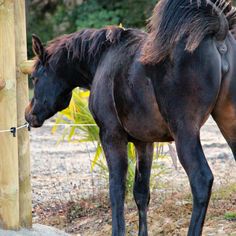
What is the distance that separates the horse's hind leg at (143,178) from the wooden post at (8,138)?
2.94ft

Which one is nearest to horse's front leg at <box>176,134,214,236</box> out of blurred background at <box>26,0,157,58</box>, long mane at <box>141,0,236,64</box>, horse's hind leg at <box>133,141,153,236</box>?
long mane at <box>141,0,236,64</box>

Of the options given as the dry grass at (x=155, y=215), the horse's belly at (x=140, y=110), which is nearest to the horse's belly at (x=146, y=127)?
the horse's belly at (x=140, y=110)

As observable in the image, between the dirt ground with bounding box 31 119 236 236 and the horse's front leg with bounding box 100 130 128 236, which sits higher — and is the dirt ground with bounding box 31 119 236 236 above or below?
below

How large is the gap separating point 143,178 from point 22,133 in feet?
3.21

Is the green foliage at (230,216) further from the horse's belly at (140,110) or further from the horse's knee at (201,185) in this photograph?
the horse's knee at (201,185)

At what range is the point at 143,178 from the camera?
17.0 feet

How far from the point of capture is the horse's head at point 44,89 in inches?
205

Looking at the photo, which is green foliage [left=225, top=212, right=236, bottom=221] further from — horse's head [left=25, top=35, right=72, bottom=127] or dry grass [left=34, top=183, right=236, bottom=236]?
horse's head [left=25, top=35, right=72, bottom=127]

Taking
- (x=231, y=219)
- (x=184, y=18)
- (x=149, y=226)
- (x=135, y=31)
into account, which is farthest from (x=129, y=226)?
(x=184, y=18)

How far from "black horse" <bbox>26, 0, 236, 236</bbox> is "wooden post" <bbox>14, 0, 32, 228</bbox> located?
163 mm

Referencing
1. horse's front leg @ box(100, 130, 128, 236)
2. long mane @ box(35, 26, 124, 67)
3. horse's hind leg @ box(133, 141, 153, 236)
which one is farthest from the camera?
horse's hind leg @ box(133, 141, 153, 236)

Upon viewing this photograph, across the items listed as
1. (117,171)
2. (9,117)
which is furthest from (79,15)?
(117,171)

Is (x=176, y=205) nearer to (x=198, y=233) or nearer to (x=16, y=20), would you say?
(x=198, y=233)

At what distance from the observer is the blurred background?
16.0 m
